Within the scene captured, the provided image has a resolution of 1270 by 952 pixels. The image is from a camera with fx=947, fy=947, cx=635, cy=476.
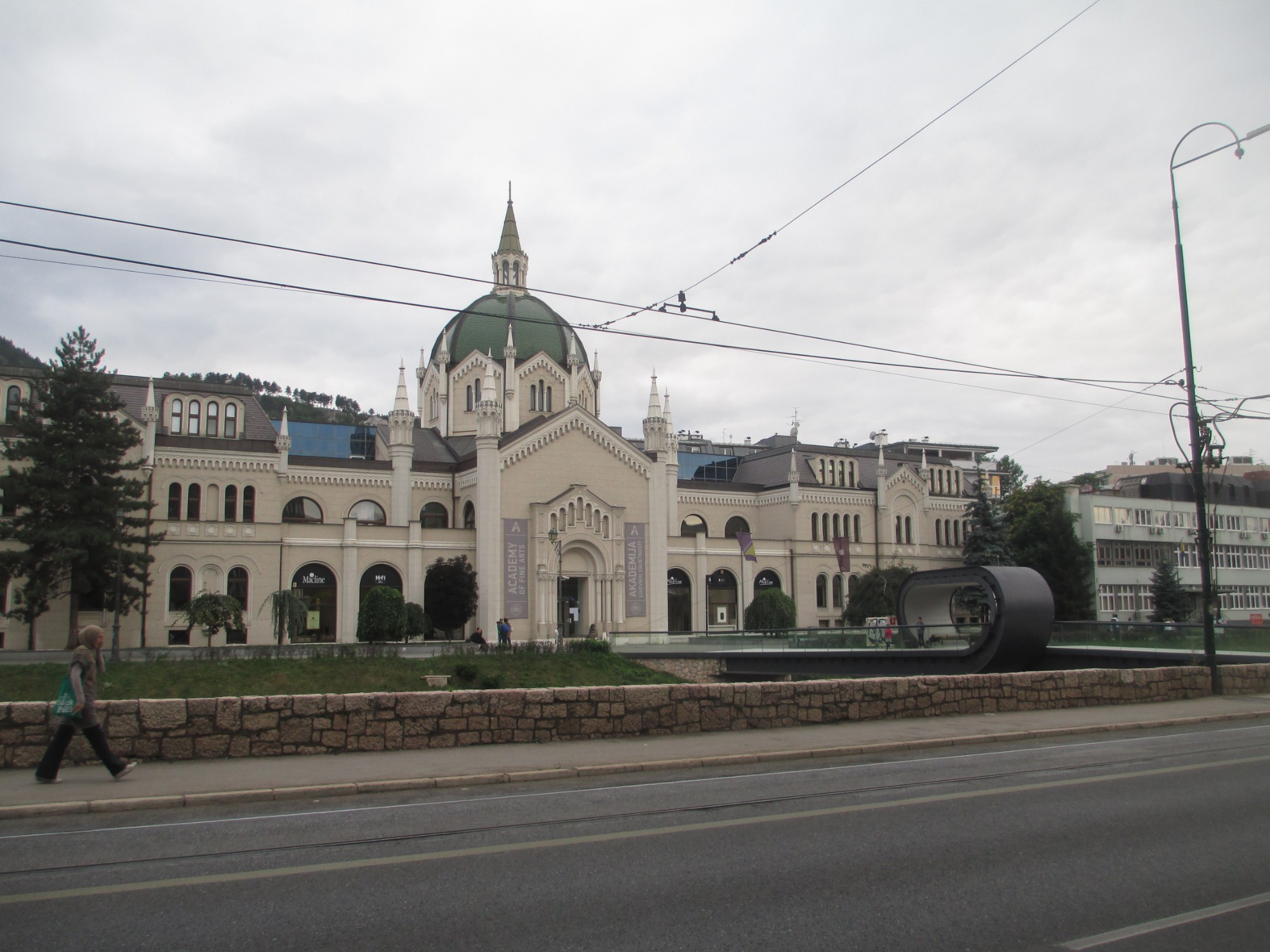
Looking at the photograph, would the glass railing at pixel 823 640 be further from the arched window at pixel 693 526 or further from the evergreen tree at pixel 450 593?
the arched window at pixel 693 526

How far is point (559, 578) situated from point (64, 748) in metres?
38.6

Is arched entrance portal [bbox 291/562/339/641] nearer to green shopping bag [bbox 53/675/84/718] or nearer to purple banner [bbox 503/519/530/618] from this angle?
purple banner [bbox 503/519/530/618]

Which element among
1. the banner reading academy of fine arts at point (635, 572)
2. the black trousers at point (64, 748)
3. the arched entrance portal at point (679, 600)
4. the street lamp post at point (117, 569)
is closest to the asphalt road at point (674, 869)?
the black trousers at point (64, 748)

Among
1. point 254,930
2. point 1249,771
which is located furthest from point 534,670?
point 254,930

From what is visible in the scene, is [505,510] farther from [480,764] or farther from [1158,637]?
[480,764]

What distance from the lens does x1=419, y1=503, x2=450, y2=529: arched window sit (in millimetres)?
56750

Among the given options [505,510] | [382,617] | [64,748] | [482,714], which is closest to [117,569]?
[382,617]

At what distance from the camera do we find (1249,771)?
12602 mm

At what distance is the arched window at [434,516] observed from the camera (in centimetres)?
5675

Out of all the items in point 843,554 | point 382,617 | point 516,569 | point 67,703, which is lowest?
point 67,703

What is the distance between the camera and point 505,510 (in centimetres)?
5316

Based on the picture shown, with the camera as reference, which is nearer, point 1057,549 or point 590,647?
point 590,647

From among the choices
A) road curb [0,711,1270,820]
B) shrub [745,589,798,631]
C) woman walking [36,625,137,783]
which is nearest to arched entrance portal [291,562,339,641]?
Answer: shrub [745,589,798,631]

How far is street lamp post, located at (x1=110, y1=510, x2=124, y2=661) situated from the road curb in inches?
1055
